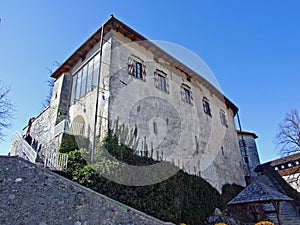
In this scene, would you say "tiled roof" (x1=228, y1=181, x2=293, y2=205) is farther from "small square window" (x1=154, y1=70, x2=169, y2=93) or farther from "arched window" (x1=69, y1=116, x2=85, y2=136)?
"small square window" (x1=154, y1=70, x2=169, y2=93)

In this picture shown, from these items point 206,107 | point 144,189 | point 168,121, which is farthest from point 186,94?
point 144,189

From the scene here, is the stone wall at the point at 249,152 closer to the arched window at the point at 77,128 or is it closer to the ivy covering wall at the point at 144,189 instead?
the ivy covering wall at the point at 144,189

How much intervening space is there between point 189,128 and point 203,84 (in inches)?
226

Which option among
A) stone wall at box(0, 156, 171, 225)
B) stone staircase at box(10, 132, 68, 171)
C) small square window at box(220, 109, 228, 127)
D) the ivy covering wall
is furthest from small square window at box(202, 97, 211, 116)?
stone wall at box(0, 156, 171, 225)

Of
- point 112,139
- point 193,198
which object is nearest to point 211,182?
point 193,198

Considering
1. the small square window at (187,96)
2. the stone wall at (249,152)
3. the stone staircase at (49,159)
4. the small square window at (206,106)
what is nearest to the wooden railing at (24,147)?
the stone staircase at (49,159)

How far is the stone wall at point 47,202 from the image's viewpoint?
6.22 metres

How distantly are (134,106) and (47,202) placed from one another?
7.53 meters

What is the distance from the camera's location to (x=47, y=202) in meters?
6.57

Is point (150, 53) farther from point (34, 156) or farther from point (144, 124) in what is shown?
point (34, 156)

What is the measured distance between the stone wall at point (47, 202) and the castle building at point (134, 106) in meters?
3.99

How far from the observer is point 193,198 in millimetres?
12812

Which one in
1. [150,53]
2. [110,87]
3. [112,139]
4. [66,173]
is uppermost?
[150,53]

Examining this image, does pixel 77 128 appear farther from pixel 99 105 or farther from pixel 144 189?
pixel 144 189
